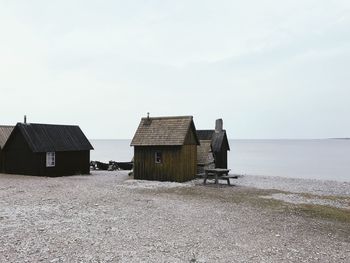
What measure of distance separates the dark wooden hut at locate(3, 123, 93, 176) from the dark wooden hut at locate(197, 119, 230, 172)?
13367 millimetres

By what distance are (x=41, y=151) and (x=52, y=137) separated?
285 centimetres

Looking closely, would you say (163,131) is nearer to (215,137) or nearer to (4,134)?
(215,137)

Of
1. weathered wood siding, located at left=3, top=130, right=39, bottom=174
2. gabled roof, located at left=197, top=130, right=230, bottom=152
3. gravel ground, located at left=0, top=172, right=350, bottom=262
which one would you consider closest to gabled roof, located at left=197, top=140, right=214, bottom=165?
gabled roof, located at left=197, top=130, right=230, bottom=152

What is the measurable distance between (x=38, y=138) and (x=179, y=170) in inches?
→ 583

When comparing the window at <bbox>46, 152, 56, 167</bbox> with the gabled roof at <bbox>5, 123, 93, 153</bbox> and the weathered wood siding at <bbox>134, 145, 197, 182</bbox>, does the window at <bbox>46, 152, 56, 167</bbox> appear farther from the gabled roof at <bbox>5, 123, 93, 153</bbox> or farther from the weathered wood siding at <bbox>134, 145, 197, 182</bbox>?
the weathered wood siding at <bbox>134, 145, 197, 182</bbox>

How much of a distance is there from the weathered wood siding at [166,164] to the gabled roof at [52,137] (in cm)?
867

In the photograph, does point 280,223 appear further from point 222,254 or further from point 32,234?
point 32,234

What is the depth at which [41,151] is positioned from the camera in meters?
30.7

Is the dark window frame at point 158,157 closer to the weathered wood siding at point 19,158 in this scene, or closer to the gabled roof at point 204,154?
the gabled roof at point 204,154

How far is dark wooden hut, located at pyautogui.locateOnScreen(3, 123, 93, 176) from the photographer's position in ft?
102

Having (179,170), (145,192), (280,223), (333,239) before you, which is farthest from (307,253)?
(179,170)

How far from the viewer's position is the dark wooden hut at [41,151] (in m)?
31.2

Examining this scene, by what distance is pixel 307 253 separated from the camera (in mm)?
10148

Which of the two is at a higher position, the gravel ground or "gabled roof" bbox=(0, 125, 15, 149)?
"gabled roof" bbox=(0, 125, 15, 149)
